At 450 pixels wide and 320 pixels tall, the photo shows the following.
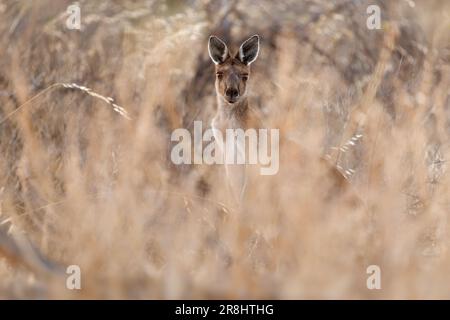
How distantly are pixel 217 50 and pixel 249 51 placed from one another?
24 cm

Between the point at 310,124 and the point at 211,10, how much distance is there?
5.67 ft

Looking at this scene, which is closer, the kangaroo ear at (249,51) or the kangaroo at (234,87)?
the kangaroo at (234,87)

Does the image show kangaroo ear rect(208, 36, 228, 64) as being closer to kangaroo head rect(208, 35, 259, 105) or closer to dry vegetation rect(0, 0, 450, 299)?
kangaroo head rect(208, 35, 259, 105)

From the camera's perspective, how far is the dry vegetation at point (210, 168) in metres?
3.42

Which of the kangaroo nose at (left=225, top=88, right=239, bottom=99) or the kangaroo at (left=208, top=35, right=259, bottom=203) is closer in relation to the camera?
the kangaroo at (left=208, top=35, right=259, bottom=203)

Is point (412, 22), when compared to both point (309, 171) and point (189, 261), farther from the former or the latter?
point (189, 261)

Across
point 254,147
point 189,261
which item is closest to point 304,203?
point 189,261

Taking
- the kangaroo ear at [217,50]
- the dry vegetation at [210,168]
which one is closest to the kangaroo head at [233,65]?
the kangaroo ear at [217,50]

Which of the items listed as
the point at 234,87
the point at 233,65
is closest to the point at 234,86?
the point at 234,87

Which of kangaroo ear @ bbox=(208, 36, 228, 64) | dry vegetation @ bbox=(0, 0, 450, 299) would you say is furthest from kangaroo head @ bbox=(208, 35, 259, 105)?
dry vegetation @ bbox=(0, 0, 450, 299)

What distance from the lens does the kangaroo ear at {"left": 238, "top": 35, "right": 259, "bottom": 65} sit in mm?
6035

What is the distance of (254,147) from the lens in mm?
5973

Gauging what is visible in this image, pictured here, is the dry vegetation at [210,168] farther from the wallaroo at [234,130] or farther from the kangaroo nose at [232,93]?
the kangaroo nose at [232,93]

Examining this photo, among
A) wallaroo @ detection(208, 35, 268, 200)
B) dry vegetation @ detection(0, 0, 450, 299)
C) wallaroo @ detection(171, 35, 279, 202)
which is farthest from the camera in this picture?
wallaroo @ detection(208, 35, 268, 200)
